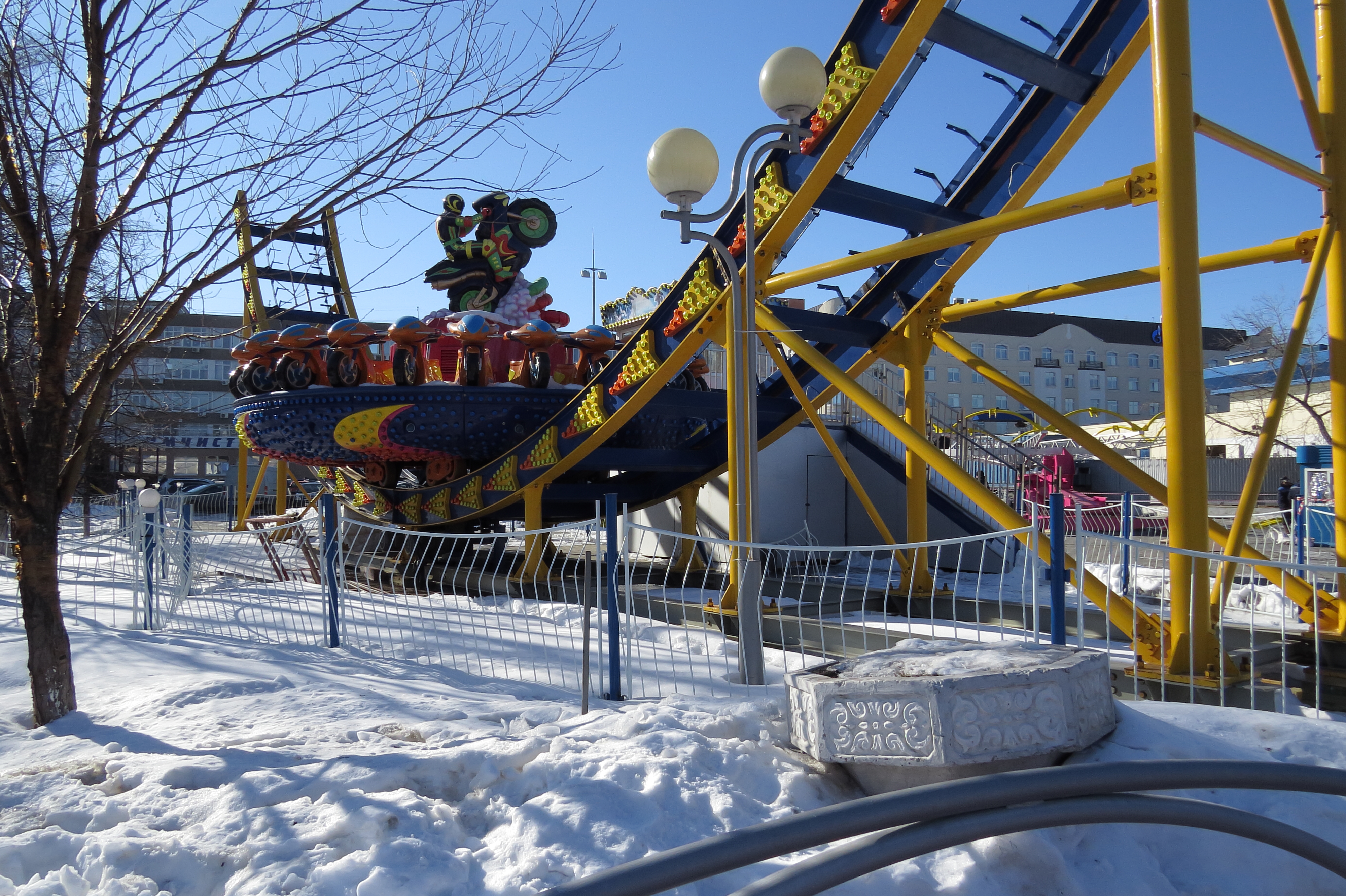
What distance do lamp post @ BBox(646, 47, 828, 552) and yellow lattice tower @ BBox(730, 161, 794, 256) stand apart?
702 mm

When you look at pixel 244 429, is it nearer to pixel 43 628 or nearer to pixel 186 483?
pixel 43 628

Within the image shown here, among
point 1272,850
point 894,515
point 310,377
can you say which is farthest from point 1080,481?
point 1272,850

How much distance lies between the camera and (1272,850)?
326 cm

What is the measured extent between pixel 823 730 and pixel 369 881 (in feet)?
5.95

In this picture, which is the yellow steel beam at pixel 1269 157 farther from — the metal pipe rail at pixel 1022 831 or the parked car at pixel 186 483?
the parked car at pixel 186 483

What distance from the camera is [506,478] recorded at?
11875 millimetres

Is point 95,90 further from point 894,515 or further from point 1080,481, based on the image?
point 1080,481

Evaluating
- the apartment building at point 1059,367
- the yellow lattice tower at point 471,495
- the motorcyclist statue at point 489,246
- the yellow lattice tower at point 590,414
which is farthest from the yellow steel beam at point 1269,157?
the apartment building at point 1059,367

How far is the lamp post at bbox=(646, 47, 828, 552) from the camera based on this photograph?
6.33 m

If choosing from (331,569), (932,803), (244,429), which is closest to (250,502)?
(244,429)

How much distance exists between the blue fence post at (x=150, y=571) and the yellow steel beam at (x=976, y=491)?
6.50 meters

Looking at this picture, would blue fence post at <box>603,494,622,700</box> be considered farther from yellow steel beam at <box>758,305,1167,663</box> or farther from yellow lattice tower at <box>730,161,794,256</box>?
yellow lattice tower at <box>730,161,794,256</box>

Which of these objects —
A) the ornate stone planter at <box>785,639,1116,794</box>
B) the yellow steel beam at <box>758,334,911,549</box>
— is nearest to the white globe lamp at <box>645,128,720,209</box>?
the yellow steel beam at <box>758,334,911,549</box>

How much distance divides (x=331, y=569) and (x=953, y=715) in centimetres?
566
